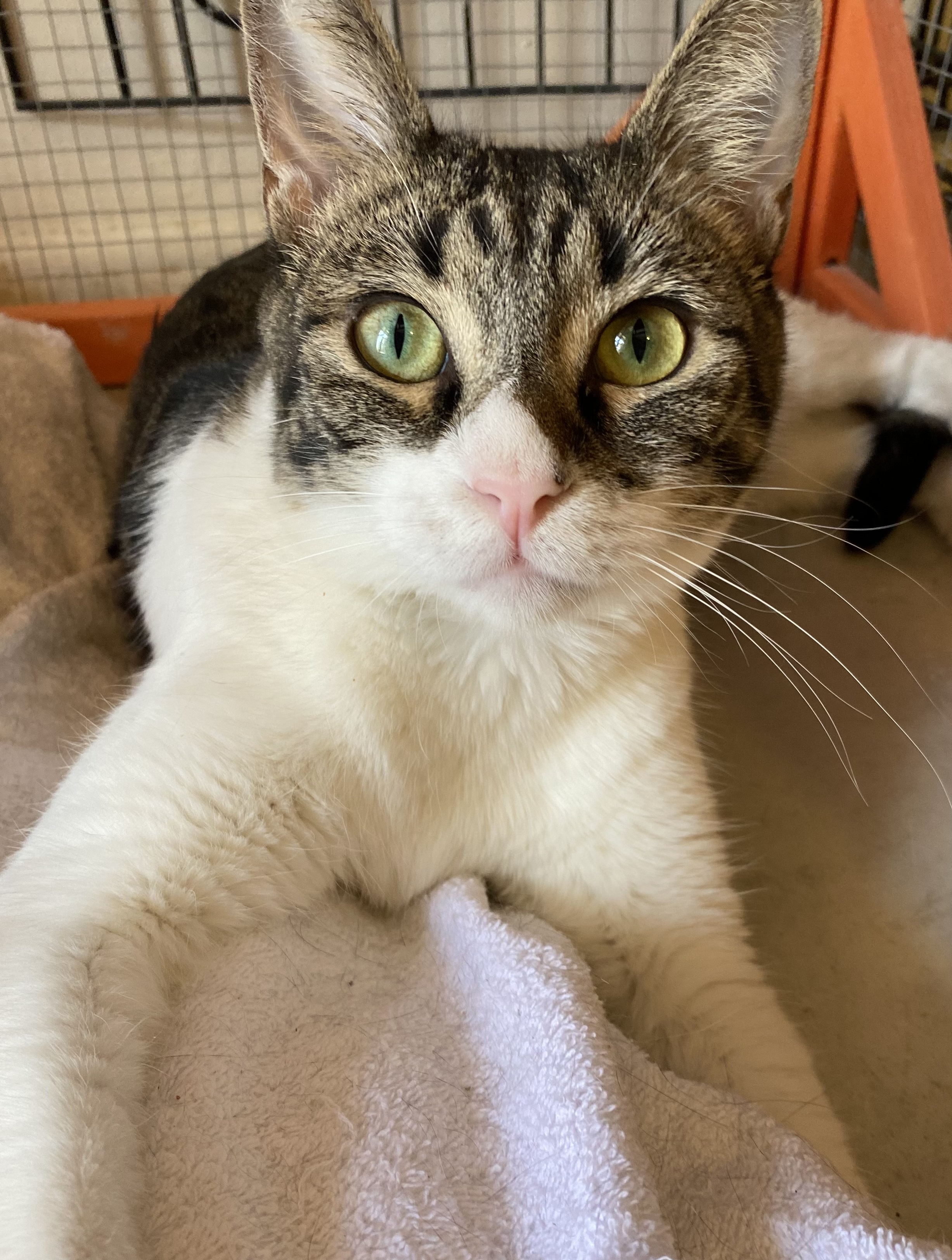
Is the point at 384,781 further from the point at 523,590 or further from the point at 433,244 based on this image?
the point at 433,244

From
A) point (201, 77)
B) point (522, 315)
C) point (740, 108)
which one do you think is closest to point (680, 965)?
point (522, 315)

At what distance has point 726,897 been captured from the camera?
131cm

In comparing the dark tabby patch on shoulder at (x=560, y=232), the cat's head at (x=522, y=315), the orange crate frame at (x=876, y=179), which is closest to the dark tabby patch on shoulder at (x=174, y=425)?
the cat's head at (x=522, y=315)

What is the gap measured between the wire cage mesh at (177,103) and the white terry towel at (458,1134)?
7.39 ft

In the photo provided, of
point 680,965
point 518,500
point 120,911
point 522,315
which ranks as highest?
point 522,315

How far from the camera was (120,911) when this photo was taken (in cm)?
104

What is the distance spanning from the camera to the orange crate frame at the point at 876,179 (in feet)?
6.18

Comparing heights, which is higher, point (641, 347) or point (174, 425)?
point (641, 347)

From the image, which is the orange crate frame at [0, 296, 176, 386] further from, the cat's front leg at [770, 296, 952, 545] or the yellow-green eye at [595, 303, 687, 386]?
the yellow-green eye at [595, 303, 687, 386]

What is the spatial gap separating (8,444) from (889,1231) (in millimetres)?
1885

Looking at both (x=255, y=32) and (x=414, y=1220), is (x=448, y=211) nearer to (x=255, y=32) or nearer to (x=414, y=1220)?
(x=255, y=32)

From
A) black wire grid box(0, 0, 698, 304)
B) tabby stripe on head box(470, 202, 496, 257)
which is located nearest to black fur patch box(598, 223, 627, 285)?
tabby stripe on head box(470, 202, 496, 257)

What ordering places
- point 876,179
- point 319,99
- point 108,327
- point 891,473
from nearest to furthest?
point 319,99, point 891,473, point 876,179, point 108,327

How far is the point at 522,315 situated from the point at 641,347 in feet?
0.48
